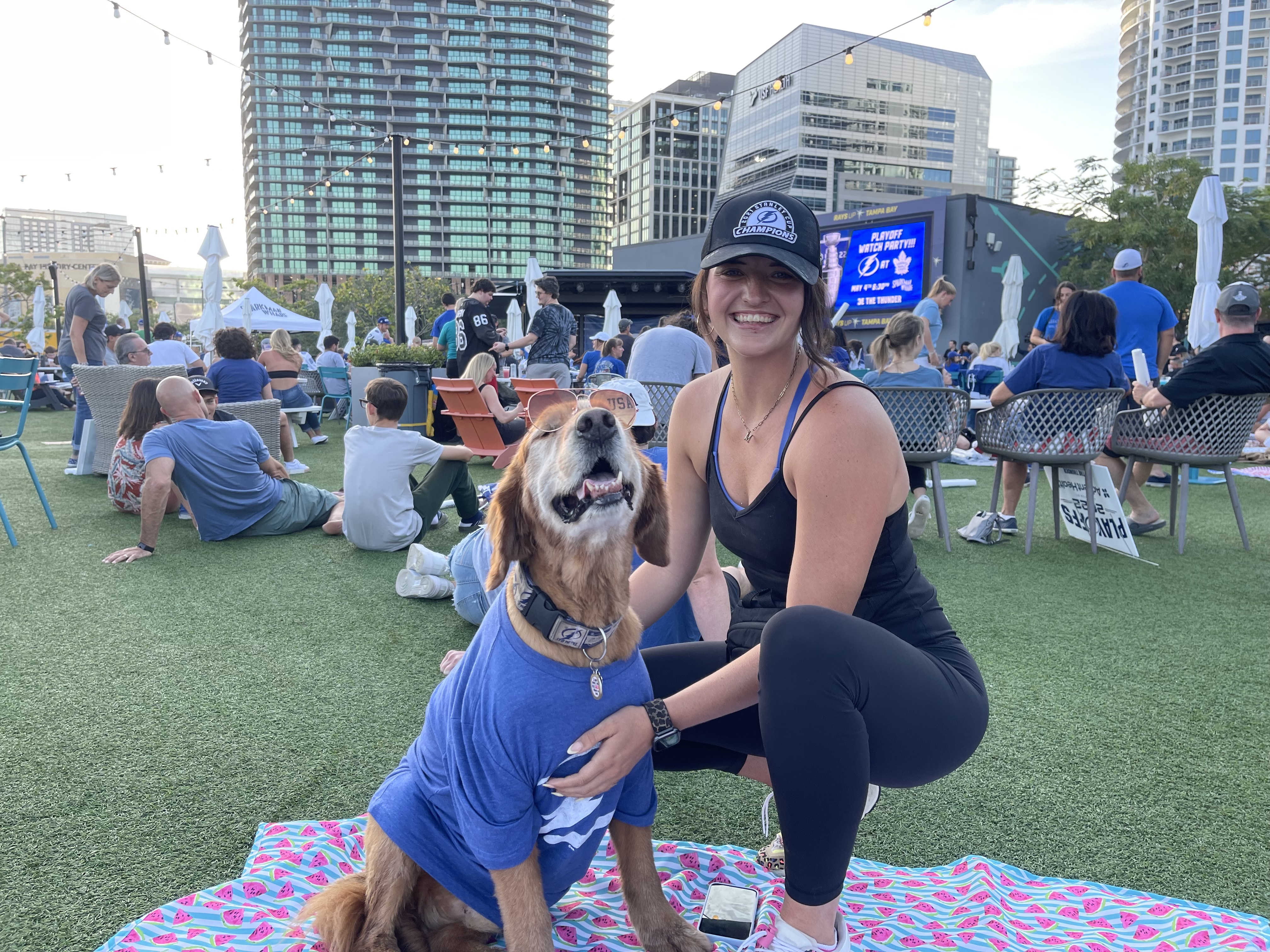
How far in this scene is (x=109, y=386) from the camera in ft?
24.3

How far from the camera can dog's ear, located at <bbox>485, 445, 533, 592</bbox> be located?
159 centimetres

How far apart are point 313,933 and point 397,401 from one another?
13.2 ft

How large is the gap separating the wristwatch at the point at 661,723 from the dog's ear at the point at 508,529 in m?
0.41

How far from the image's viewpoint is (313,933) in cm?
172

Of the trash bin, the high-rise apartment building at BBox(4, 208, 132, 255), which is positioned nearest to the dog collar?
the trash bin

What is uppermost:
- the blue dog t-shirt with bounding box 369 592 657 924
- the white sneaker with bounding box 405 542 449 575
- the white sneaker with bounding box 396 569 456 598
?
the blue dog t-shirt with bounding box 369 592 657 924

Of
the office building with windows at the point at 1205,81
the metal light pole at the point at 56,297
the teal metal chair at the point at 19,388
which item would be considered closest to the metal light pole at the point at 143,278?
the metal light pole at the point at 56,297

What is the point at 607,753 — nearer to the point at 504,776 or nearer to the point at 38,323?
the point at 504,776

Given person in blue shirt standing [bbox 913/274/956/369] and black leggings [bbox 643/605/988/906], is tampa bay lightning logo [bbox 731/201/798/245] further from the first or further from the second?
person in blue shirt standing [bbox 913/274/956/369]

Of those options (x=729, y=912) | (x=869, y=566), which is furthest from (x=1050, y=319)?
Answer: (x=729, y=912)

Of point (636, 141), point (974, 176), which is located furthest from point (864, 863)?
point (636, 141)

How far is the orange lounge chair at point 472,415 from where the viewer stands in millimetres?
8820

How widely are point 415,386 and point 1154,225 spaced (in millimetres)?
28173

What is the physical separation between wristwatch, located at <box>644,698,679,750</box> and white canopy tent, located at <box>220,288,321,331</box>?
20.1 m
